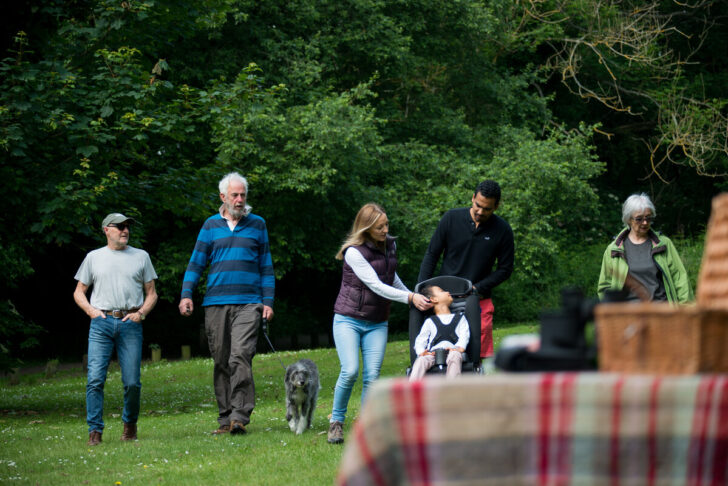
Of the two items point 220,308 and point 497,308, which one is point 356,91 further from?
point 220,308

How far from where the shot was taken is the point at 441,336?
301 inches

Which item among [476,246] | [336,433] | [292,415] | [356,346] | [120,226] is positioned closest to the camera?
[476,246]

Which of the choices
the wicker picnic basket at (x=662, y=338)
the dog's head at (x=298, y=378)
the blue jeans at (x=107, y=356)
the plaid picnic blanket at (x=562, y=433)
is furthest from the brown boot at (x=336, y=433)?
the wicker picnic basket at (x=662, y=338)

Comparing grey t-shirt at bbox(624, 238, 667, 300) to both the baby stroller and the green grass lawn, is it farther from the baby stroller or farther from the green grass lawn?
the green grass lawn

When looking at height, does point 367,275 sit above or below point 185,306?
above

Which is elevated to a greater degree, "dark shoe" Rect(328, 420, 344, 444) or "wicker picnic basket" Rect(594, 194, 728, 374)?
"wicker picnic basket" Rect(594, 194, 728, 374)

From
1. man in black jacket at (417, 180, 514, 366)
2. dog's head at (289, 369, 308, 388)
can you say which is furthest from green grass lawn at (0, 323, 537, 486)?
man in black jacket at (417, 180, 514, 366)

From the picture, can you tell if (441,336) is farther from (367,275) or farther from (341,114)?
(341,114)

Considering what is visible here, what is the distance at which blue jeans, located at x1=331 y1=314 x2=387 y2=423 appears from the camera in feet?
26.4

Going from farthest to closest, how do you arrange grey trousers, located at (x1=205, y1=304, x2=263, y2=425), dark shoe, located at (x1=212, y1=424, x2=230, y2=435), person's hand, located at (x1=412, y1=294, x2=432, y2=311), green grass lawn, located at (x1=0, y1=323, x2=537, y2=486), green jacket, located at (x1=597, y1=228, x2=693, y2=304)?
dark shoe, located at (x1=212, y1=424, x2=230, y2=435) → grey trousers, located at (x1=205, y1=304, x2=263, y2=425) → person's hand, located at (x1=412, y1=294, x2=432, y2=311) → green jacket, located at (x1=597, y1=228, x2=693, y2=304) → green grass lawn, located at (x1=0, y1=323, x2=537, y2=486)

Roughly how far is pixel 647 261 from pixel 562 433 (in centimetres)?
534

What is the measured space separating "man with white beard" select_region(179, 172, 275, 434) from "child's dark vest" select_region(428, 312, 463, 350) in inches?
86.8

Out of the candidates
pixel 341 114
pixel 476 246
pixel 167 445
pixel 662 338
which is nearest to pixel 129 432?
pixel 167 445

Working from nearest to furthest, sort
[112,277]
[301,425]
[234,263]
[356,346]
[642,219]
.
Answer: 1. [642,219]
2. [356,346]
3. [112,277]
4. [234,263]
5. [301,425]
